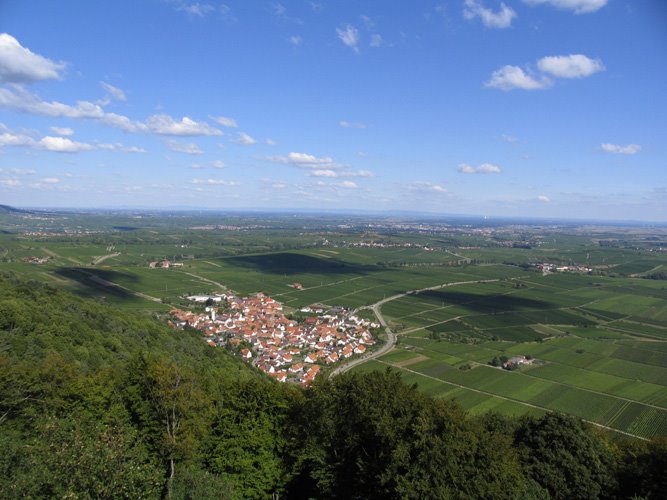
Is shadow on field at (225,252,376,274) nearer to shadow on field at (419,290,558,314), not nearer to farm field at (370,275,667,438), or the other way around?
shadow on field at (419,290,558,314)

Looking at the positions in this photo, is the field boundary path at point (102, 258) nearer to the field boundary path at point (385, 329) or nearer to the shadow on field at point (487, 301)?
the field boundary path at point (385, 329)

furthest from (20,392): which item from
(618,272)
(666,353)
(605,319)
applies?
(618,272)

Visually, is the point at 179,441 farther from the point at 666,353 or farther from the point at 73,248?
the point at 73,248

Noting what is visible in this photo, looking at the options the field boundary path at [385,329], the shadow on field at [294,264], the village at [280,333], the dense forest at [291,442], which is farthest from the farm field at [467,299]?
the dense forest at [291,442]

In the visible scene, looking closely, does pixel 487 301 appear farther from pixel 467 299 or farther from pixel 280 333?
pixel 280 333

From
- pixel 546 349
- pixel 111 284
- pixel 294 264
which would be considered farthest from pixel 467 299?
pixel 111 284

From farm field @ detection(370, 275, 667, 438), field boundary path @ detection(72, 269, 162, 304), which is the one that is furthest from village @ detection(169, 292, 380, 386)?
field boundary path @ detection(72, 269, 162, 304)
